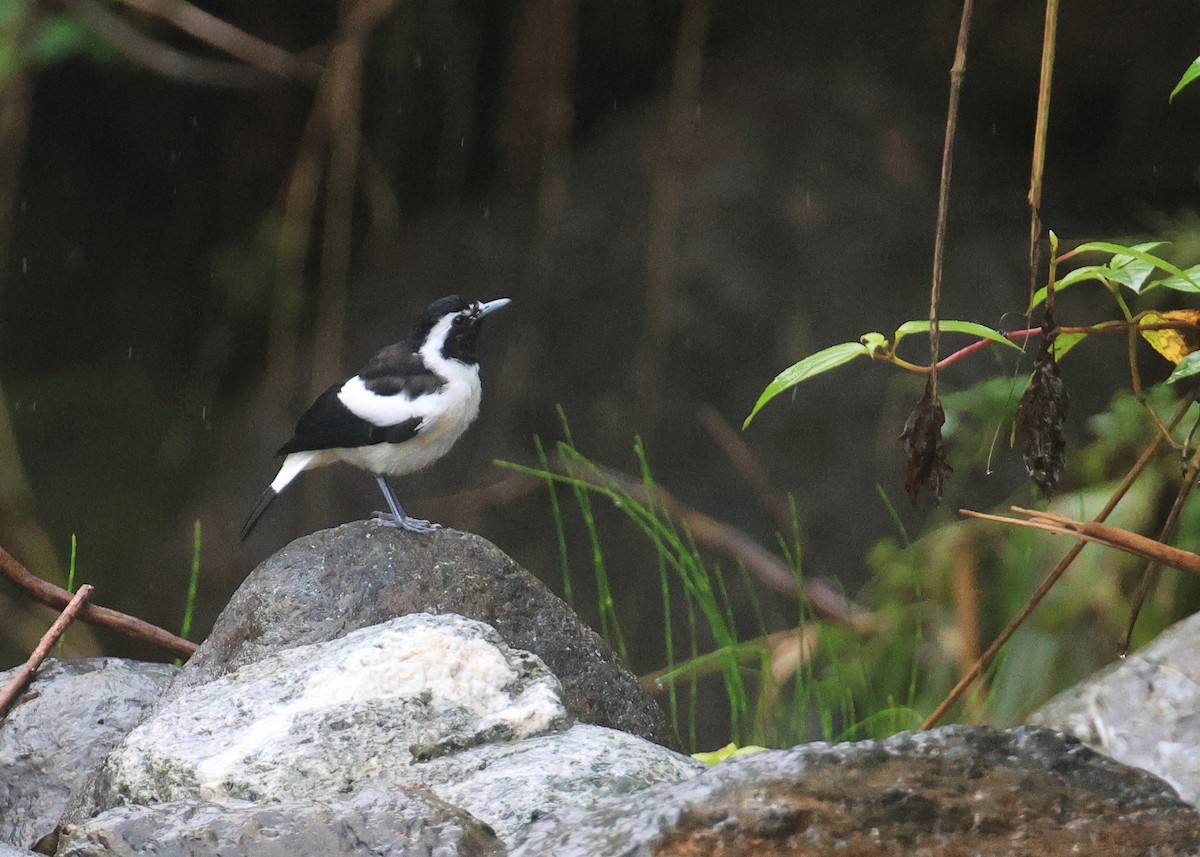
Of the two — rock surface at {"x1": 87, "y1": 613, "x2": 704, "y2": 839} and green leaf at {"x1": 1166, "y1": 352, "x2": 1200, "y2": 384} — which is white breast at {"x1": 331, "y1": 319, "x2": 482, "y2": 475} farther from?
green leaf at {"x1": 1166, "y1": 352, "x2": 1200, "y2": 384}

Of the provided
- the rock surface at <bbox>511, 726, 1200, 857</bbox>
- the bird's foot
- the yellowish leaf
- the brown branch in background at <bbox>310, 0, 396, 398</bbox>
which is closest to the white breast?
the bird's foot

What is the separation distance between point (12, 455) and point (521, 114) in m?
2.53

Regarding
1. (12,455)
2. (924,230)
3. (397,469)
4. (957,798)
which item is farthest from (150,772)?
(12,455)

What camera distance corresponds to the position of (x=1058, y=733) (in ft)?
5.22

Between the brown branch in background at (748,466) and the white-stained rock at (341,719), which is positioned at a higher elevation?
the white-stained rock at (341,719)

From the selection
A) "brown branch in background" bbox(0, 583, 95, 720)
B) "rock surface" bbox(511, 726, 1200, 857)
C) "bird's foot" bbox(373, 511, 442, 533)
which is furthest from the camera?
"bird's foot" bbox(373, 511, 442, 533)

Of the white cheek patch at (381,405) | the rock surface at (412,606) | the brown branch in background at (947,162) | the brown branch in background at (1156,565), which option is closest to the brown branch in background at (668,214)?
the white cheek patch at (381,405)

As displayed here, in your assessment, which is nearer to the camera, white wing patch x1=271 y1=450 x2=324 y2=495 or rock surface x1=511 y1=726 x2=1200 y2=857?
rock surface x1=511 y1=726 x2=1200 y2=857

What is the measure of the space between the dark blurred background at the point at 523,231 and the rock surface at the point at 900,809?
101 inches

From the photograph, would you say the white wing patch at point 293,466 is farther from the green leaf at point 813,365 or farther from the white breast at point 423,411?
the green leaf at point 813,365

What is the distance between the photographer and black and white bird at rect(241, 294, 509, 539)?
354 centimetres

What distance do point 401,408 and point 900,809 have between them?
2.32 meters

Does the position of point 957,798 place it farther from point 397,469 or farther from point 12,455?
point 12,455

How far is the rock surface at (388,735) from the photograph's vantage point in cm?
191
